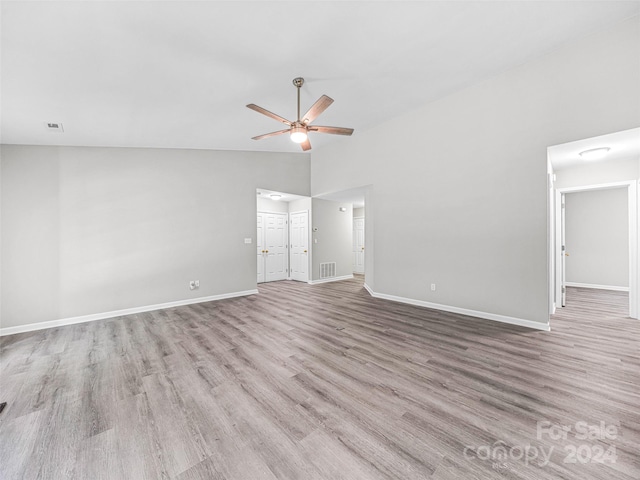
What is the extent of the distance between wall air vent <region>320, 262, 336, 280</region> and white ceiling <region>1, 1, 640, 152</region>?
4510 mm

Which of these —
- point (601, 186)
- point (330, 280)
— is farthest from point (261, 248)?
point (601, 186)

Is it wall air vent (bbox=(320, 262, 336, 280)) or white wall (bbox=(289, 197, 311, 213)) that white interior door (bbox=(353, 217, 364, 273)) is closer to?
wall air vent (bbox=(320, 262, 336, 280))

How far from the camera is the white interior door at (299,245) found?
7.43 metres

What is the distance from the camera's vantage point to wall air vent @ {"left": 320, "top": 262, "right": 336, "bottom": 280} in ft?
24.5

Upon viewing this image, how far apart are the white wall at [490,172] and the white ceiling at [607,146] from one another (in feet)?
0.46

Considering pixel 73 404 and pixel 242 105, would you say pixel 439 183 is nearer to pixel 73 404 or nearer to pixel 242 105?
pixel 242 105

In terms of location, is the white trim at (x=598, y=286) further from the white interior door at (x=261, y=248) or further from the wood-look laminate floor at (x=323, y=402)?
the white interior door at (x=261, y=248)

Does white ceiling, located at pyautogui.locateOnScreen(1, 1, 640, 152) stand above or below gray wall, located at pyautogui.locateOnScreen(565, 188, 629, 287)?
above

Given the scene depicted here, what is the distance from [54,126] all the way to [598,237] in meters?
10.8

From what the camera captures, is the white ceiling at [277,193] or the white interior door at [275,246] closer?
the white ceiling at [277,193]

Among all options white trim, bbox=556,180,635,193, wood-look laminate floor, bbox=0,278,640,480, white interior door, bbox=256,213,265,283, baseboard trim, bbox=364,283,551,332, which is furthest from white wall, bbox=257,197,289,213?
white trim, bbox=556,180,635,193

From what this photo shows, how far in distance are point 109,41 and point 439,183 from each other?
4.56 metres

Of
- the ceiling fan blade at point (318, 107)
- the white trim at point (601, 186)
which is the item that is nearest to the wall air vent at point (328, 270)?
the ceiling fan blade at point (318, 107)

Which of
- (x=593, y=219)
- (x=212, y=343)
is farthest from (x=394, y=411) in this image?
(x=593, y=219)
